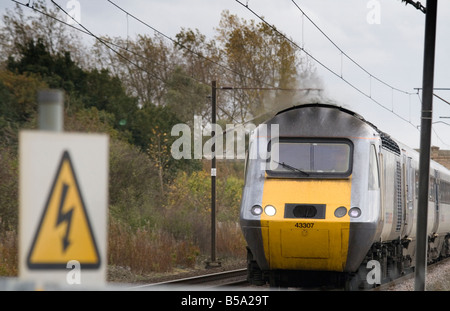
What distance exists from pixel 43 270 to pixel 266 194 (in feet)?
35.7

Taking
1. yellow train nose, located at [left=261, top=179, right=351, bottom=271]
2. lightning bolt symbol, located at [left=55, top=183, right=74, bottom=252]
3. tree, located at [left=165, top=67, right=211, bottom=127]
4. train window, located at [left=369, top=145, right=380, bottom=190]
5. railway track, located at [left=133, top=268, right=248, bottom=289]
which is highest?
tree, located at [left=165, top=67, right=211, bottom=127]

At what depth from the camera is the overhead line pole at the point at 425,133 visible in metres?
13.0

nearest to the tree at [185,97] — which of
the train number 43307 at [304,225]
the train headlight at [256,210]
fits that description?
the train headlight at [256,210]

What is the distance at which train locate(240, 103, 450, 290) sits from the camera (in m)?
13.4

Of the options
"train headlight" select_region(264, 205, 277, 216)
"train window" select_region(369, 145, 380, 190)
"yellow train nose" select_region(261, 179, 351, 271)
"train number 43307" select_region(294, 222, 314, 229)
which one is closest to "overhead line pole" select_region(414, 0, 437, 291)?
"train window" select_region(369, 145, 380, 190)

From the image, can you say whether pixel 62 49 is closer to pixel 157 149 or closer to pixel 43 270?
pixel 157 149

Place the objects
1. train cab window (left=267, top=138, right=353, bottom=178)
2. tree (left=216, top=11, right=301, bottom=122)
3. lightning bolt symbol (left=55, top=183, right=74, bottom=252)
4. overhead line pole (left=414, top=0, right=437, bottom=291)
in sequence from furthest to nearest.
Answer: tree (left=216, top=11, right=301, bottom=122) < train cab window (left=267, top=138, right=353, bottom=178) < overhead line pole (left=414, top=0, right=437, bottom=291) < lightning bolt symbol (left=55, top=183, right=74, bottom=252)

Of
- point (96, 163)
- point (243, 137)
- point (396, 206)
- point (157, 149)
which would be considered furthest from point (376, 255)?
point (243, 137)

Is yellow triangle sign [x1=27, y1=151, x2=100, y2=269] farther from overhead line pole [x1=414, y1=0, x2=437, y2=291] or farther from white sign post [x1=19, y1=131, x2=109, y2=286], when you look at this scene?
overhead line pole [x1=414, y1=0, x2=437, y2=291]

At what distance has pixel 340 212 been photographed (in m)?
13.4

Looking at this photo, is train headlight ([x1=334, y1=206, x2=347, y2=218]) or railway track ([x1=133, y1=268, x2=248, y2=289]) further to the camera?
railway track ([x1=133, y1=268, x2=248, y2=289])

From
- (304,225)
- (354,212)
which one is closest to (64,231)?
(304,225)

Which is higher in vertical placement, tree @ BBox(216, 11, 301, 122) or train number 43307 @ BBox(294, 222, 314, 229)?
tree @ BBox(216, 11, 301, 122)
